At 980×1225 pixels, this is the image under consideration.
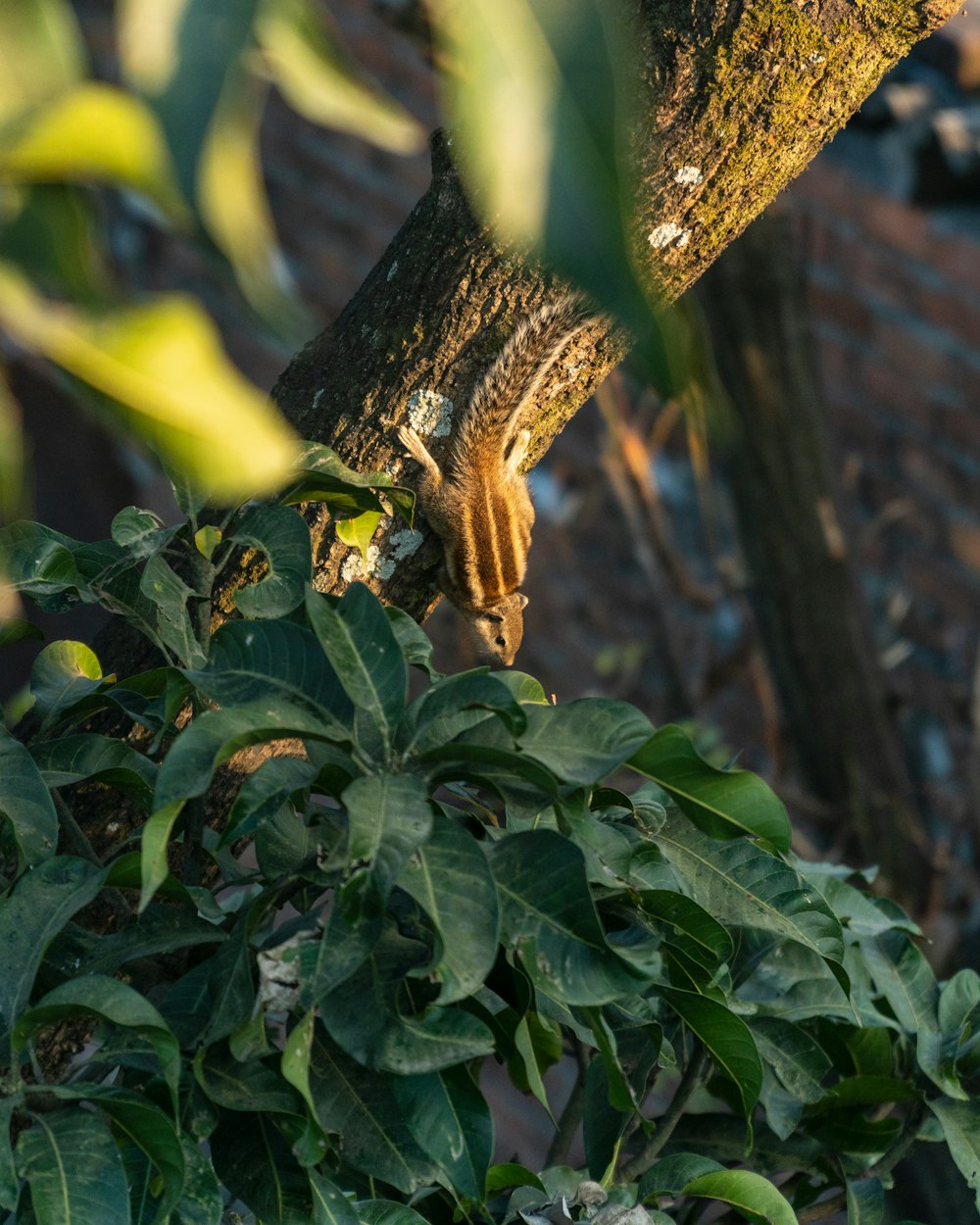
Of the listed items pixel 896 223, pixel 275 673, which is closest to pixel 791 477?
pixel 896 223

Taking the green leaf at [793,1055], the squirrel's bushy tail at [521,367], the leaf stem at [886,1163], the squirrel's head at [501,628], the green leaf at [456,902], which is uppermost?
the squirrel's bushy tail at [521,367]

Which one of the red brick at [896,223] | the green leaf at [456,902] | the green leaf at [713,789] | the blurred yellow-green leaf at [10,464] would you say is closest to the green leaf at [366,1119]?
the green leaf at [456,902]

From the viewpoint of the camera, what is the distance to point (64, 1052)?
0.91 metres

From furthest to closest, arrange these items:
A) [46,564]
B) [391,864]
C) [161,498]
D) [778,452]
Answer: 1. [161,498]
2. [778,452]
3. [46,564]
4. [391,864]

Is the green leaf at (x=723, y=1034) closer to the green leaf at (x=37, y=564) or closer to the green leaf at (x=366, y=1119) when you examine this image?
the green leaf at (x=366, y=1119)

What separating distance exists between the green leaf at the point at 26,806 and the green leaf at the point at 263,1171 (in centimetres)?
17

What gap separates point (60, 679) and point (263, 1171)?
0.33 meters

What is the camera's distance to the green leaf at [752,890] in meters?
0.74

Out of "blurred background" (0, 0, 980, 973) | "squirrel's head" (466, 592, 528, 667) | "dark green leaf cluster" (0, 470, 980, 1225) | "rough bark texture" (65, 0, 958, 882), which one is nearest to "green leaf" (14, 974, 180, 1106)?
"dark green leaf cluster" (0, 470, 980, 1225)

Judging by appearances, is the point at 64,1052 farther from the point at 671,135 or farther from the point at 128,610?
the point at 671,135

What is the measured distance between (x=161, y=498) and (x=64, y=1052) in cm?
297

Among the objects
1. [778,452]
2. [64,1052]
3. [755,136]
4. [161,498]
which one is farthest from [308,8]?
[161,498]

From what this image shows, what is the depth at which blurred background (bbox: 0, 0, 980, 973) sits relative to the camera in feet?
7.34

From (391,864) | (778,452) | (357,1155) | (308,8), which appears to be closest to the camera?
(308,8)
